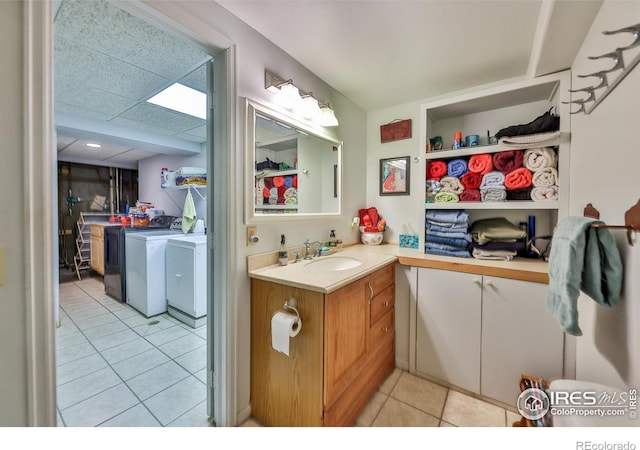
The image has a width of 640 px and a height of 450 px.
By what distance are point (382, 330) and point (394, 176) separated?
1.51 m

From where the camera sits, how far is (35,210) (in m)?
0.82

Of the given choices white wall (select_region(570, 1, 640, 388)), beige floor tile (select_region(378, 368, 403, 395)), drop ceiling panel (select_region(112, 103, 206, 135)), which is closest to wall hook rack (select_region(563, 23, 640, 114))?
white wall (select_region(570, 1, 640, 388))

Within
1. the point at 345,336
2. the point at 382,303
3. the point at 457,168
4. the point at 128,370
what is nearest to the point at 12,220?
the point at 345,336

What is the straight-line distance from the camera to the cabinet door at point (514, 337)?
4.65ft

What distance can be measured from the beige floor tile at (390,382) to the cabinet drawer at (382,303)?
0.51 meters

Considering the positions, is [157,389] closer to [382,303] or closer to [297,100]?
[382,303]

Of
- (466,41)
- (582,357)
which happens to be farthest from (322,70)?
(582,357)

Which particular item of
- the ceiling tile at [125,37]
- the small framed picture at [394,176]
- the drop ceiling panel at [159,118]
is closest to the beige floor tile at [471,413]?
the small framed picture at [394,176]

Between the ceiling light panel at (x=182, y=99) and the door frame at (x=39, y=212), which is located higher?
the ceiling light panel at (x=182, y=99)

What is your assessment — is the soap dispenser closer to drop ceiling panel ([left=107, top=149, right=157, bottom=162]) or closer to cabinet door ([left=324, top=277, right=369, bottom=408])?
cabinet door ([left=324, top=277, right=369, bottom=408])

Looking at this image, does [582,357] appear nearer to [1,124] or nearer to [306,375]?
[306,375]

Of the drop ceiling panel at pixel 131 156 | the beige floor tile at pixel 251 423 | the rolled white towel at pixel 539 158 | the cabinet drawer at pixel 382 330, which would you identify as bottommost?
the beige floor tile at pixel 251 423

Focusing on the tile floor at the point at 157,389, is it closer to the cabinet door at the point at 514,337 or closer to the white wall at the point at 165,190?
the cabinet door at the point at 514,337

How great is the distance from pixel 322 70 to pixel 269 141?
773 mm
